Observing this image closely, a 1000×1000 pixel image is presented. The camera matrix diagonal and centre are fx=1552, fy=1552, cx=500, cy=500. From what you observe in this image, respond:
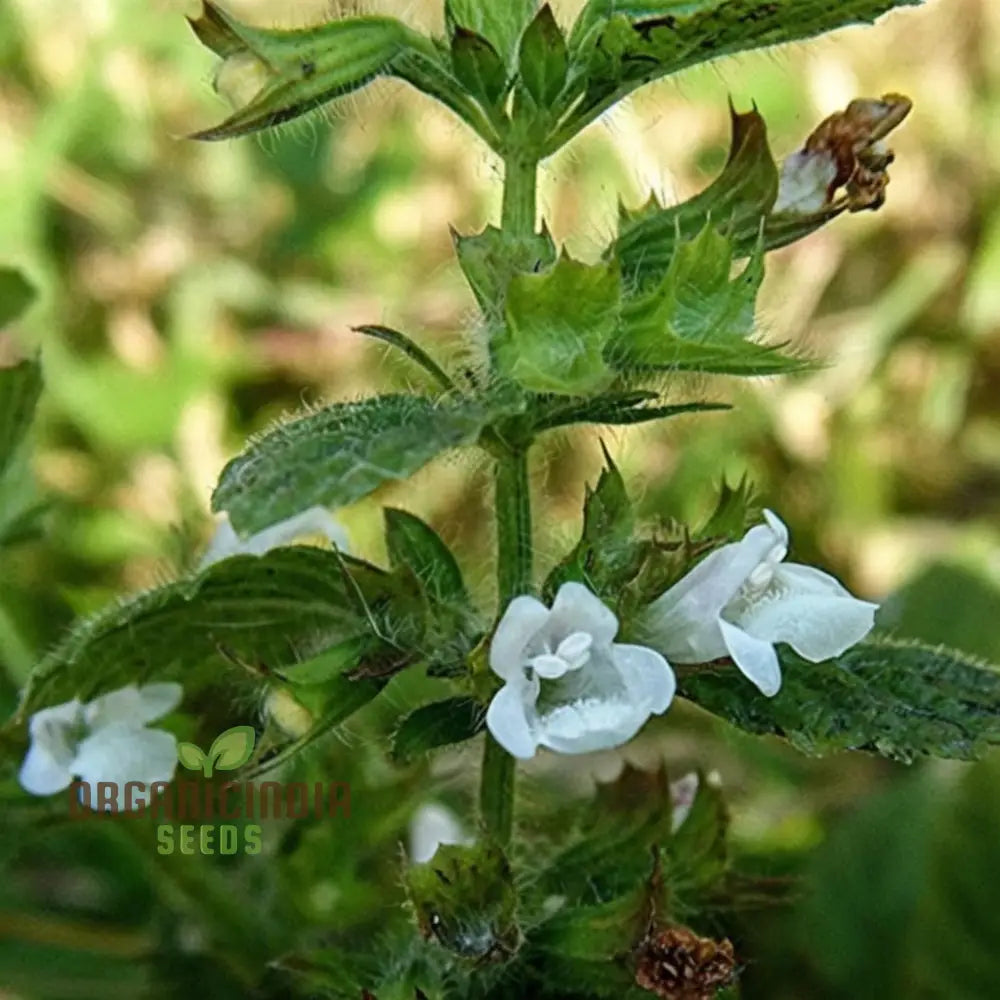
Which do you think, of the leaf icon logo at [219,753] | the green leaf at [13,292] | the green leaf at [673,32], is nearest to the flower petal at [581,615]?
the green leaf at [673,32]

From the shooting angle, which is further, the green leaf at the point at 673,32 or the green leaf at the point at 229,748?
the green leaf at the point at 229,748

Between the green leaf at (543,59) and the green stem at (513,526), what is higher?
the green leaf at (543,59)

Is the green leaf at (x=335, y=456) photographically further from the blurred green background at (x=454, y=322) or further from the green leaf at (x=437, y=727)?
the blurred green background at (x=454, y=322)

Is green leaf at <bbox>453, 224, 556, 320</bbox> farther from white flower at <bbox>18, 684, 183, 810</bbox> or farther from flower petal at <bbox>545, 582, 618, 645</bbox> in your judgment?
white flower at <bbox>18, 684, 183, 810</bbox>

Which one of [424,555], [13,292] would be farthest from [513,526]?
[13,292]

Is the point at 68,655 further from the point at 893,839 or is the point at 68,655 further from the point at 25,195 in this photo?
the point at 25,195

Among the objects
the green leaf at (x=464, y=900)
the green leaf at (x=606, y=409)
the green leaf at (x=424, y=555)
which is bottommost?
A: the green leaf at (x=464, y=900)

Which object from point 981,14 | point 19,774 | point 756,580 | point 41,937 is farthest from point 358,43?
point 981,14

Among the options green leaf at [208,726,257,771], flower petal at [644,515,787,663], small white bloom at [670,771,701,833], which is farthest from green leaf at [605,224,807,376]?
green leaf at [208,726,257,771]
